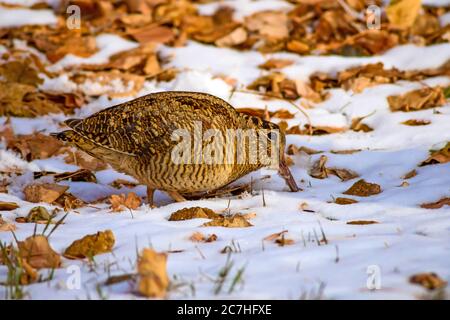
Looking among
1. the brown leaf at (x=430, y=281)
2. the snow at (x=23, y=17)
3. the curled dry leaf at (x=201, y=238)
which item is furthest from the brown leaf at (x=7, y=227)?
the snow at (x=23, y=17)

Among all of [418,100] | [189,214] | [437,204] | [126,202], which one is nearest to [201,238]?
[189,214]

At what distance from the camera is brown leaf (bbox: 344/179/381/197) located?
204 inches

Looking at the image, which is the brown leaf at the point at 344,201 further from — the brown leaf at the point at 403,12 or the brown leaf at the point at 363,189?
the brown leaf at the point at 403,12

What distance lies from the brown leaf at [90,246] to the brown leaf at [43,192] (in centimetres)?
145

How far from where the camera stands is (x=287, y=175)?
5.61 metres

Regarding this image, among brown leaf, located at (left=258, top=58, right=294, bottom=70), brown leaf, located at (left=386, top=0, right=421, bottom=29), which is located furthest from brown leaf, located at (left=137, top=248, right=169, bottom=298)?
brown leaf, located at (left=386, top=0, right=421, bottom=29)

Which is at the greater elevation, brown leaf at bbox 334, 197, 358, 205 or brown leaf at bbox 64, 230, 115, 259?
brown leaf at bbox 334, 197, 358, 205

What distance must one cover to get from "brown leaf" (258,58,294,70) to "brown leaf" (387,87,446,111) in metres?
1.36

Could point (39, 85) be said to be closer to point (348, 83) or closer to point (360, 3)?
point (348, 83)

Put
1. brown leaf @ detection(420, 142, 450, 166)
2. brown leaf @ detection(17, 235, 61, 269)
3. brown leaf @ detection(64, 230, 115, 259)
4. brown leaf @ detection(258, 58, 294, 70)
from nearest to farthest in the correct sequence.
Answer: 1. brown leaf @ detection(17, 235, 61, 269)
2. brown leaf @ detection(64, 230, 115, 259)
3. brown leaf @ detection(420, 142, 450, 166)
4. brown leaf @ detection(258, 58, 294, 70)

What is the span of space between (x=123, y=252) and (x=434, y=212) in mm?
1901

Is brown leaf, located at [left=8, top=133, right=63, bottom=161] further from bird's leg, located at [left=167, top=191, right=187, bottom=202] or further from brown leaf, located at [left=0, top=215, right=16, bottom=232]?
brown leaf, located at [left=0, top=215, right=16, bottom=232]

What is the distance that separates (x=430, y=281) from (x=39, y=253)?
6.45 feet
